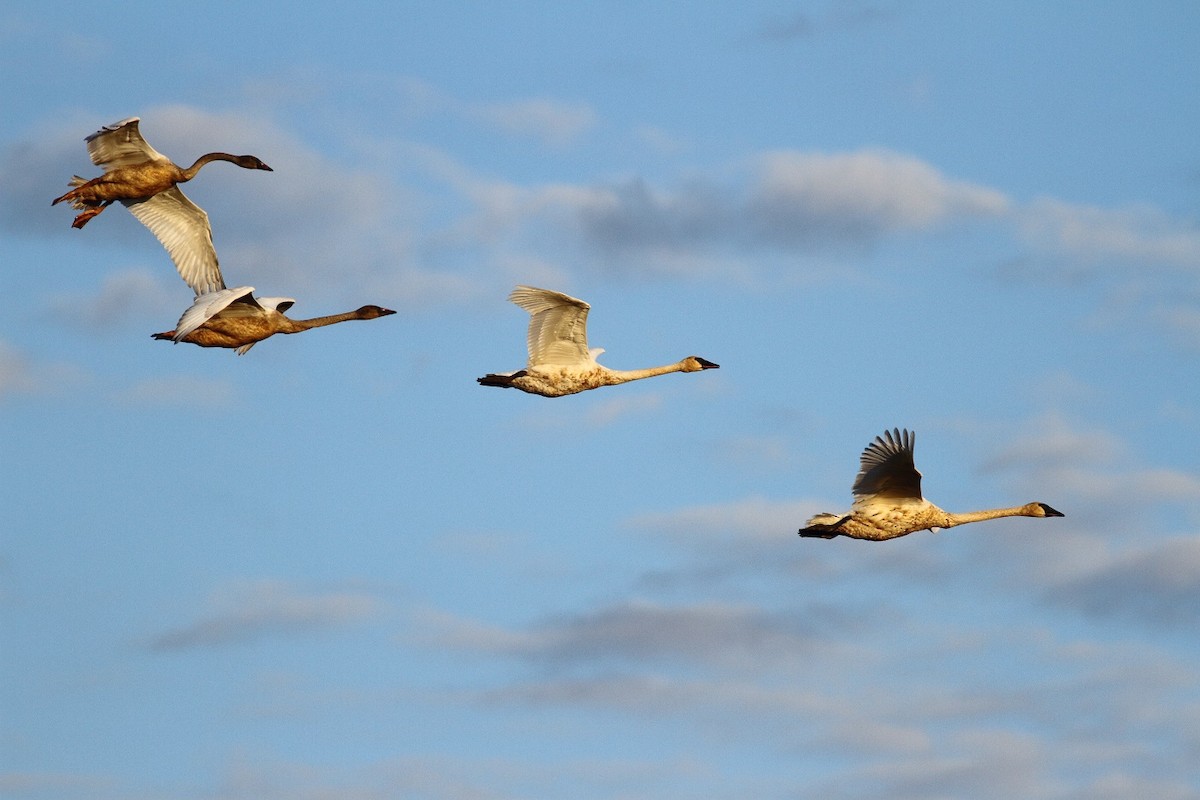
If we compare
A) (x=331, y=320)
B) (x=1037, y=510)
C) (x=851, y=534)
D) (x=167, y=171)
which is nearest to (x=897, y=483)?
(x=851, y=534)

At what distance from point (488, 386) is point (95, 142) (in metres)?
10.1

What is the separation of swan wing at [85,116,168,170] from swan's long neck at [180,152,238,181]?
87cm

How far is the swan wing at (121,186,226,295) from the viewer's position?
172 feet

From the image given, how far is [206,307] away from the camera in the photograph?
160 ft

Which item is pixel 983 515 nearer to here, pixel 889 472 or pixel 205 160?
pixel 889 472

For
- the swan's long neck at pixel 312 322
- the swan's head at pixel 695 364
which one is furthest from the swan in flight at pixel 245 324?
the swan's head at pixel 695 364

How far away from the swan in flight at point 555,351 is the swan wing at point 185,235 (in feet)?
21.8

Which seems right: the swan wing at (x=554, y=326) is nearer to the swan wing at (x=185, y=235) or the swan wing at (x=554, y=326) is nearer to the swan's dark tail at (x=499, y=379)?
the swan's dark tail at (x=499, y=379)

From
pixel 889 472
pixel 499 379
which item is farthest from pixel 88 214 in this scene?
pixel 889 472

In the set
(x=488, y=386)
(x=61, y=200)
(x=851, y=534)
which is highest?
(x=61, y=200)

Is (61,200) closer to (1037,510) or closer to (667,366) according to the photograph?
Result: (667,366)

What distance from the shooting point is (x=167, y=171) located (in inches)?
2028

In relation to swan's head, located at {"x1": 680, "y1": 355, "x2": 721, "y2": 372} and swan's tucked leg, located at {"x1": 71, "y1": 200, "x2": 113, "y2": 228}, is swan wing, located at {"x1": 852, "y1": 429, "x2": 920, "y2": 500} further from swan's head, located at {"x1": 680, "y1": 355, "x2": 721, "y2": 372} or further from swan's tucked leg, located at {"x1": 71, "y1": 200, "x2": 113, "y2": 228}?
swan's tucked leg, located at {"x1": 71, "y1": 200, "x2": 113, "y2": 228}

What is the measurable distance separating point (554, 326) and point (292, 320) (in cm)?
593
